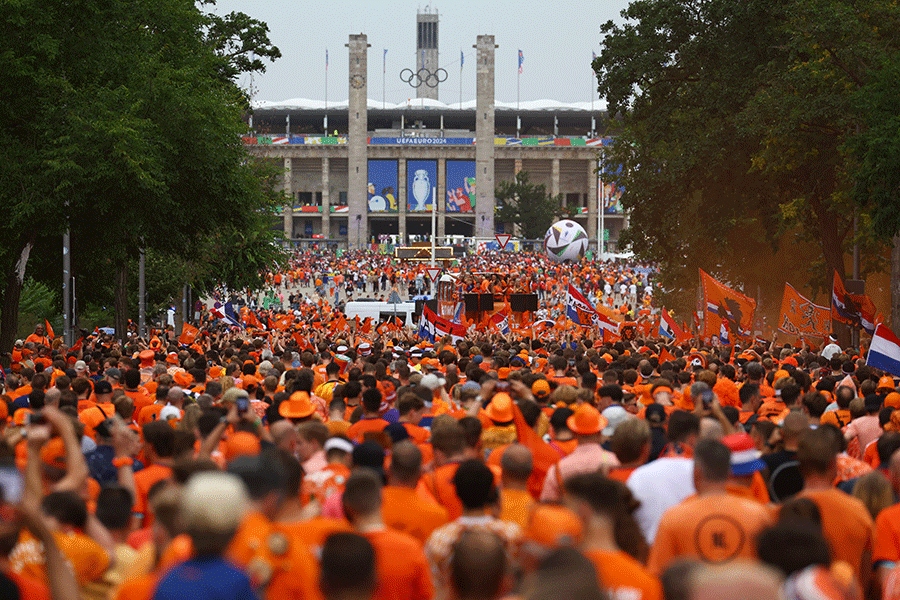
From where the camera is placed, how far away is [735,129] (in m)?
32.4

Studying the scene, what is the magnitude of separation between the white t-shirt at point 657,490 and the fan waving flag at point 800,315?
1574 cm

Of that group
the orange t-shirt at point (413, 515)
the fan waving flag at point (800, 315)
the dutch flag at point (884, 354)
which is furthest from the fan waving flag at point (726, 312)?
the orange t-shirt at point (413, 515)

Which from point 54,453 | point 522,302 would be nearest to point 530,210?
point 522,302

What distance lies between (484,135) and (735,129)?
10079 cm

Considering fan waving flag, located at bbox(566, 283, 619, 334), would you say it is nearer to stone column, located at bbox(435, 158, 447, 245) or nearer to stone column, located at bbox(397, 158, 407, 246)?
stone column, located at bbox(435, 158, 447, 245)

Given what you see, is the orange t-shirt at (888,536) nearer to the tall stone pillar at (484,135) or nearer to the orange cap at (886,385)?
the orange cap at (886,385)

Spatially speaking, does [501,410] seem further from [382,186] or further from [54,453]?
[382,186]

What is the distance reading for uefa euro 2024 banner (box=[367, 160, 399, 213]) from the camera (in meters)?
135

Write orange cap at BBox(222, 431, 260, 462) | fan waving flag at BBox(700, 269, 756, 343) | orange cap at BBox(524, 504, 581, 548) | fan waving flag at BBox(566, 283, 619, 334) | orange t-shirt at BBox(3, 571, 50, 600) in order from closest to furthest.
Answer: orange t-shirt at BBox(3, 571, 50, 600) → orange cap at BBox(524, 504, 581, 548) → orange cap at BBox(222, 431, 260, 462) → fan waving flag at BBox(700, 269, 756, 343) → fan waving flag at BBox(566, 283, 619, 334)

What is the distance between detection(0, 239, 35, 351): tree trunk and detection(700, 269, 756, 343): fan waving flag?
37.4 feet

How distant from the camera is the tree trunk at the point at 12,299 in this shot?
23.2 m

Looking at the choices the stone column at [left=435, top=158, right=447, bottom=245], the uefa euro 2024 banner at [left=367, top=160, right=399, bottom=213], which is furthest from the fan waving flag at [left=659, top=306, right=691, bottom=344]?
the uefa euro 2024 banner at [left=367, top=160, right=399, bottom=213]

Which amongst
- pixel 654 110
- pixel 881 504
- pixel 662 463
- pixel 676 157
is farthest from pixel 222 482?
pixel 654 110

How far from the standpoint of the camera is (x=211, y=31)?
4028cm
